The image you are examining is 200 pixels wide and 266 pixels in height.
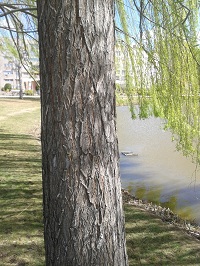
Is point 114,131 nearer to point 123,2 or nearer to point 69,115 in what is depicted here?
point 69,115

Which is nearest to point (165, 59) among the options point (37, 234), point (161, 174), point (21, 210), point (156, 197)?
point (37, 234)

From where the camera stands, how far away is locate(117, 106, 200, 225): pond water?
A: 6.20 meters

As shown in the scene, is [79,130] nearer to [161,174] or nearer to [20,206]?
[20,206]

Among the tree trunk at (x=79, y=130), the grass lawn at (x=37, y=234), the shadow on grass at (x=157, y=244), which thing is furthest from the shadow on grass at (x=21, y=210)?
the tree trunk at (x=79, y=130)

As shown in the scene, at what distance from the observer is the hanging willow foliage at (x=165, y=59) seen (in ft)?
11.3

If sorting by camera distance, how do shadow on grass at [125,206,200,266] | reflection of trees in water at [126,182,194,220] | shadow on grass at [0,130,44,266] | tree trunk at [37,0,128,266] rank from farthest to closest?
reflection of trees in water at [126,182,194,220] < shadow on grass at [125,206,200,266] < shadow on grass at [0,130,44,266] < tree trunk at [37,0,128,266]

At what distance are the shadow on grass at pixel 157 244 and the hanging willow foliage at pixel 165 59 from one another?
0.91 meters

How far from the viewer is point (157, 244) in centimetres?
353

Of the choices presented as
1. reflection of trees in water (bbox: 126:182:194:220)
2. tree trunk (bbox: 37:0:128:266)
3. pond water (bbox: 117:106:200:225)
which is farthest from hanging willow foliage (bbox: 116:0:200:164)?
tree trunk (bbox: 37:0:128:266)

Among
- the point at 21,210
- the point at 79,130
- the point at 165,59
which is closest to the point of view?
the point at 79,130

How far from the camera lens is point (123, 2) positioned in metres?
4.19

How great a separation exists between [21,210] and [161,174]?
4.72 meters

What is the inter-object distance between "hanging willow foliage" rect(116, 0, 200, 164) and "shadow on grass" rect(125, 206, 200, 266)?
0.91 metres

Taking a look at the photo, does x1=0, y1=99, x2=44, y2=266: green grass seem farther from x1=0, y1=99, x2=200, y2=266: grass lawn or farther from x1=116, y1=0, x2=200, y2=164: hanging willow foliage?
x1=116, y1=0, x2=200, y2=164: hanging willow foliage
